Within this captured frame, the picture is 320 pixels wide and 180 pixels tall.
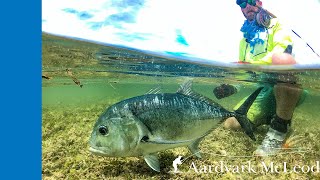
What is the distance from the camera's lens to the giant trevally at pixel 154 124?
115 inches

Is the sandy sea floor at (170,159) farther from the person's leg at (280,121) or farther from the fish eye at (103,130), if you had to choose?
the fish eye at (103,130)

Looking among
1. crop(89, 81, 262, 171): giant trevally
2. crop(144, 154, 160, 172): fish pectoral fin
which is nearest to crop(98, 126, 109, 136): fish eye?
crop(89, 81, 262, 171): giant trevally

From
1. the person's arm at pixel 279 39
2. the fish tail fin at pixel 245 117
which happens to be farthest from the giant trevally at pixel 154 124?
the person's arm at pixel 279 39

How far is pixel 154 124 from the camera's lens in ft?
9.79

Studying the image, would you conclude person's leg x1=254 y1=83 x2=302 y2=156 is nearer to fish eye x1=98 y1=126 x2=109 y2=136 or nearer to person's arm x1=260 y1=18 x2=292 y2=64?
person's arm x1=260 y1=18 x2=292 y2=64

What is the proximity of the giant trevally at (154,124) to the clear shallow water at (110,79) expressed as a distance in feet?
0.89

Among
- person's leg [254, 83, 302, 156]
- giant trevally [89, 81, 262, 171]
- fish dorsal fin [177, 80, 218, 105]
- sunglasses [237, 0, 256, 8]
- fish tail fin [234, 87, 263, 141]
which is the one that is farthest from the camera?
person's leg [254, 83, 302, 156]

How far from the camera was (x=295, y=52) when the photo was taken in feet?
12.3

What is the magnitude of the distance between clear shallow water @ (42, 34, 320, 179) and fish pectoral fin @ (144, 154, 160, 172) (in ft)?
0.95

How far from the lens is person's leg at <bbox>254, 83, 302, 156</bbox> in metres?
3.81

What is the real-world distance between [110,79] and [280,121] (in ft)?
6.91

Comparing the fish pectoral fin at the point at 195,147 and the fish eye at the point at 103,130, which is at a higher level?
the fish eye at the point at 103,130

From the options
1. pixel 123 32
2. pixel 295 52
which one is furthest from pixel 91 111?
pixel 295 52

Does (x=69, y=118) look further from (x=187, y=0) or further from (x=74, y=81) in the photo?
(x=187, y=0)
